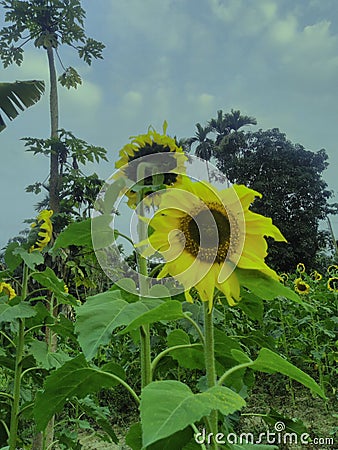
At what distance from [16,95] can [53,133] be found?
74 centimetres

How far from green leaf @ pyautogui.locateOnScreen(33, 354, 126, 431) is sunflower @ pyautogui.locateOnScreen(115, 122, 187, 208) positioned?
0.90ft

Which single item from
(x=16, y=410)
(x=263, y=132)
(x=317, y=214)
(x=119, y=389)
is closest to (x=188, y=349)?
(x=16, y=410)

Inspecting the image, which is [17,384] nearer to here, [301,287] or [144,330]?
[144,330]

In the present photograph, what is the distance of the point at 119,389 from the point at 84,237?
2.50 m

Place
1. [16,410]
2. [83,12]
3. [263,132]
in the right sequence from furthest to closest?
[263,132] < [83,12] < [16,410]

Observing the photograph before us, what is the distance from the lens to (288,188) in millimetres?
14812

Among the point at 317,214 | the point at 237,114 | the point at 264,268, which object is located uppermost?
the point at 237,114

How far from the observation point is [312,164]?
15508 millimetres

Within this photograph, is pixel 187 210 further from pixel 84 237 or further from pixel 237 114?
pixel 237 114

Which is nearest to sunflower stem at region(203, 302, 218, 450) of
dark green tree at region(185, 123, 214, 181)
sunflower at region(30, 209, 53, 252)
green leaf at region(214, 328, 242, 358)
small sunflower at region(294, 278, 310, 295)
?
green leaf at region(214, 328, 242, 358)

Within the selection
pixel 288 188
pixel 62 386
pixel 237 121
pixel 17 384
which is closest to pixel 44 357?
pixel 17 384

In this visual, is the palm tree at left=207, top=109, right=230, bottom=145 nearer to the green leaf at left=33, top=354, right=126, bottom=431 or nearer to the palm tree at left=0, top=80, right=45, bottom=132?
the palm tree at left=0, top=80, right=45, bottom=132

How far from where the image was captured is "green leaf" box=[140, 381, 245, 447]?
380mm

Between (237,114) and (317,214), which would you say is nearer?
(317,214)
